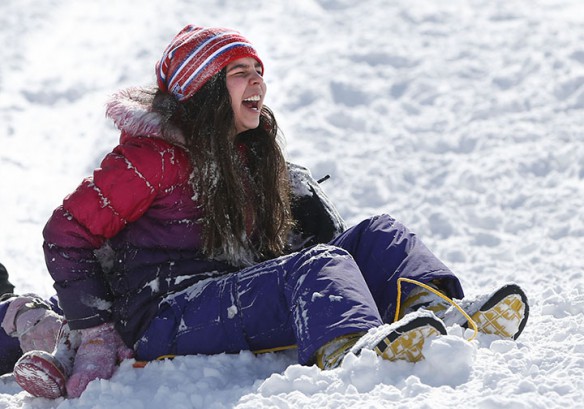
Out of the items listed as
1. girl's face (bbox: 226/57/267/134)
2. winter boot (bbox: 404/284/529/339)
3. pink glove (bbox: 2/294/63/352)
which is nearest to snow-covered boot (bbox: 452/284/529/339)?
winter boot (bbox: 404/284/529/339)

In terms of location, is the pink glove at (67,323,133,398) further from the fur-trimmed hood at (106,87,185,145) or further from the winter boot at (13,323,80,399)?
the fur-trimmed hood at (106,87,185,145)

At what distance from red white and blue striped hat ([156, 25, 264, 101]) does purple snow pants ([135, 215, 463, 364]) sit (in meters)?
0.64

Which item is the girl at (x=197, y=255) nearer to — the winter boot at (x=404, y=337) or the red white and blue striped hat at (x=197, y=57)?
the red white and blue striped hat at (x=197, y=57)

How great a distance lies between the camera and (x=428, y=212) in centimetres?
612

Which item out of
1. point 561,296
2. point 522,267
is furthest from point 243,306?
point 522,267

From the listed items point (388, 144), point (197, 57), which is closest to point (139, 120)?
point (197, 57)

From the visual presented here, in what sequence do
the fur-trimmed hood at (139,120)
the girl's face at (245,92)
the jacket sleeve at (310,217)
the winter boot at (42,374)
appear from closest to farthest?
the winter boot at (42,374) < the fur-trimmed hood at (139,120) < the girl's face at (245,92) < the jacket sleeve at (310,217)

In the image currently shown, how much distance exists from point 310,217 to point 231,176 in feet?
1.57

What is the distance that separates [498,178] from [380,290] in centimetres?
394

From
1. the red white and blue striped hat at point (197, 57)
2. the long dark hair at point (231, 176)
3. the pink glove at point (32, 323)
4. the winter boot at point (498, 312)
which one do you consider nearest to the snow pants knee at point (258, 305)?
the long dark hair at point (231, 176)

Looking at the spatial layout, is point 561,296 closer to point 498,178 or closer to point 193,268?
point 193,268

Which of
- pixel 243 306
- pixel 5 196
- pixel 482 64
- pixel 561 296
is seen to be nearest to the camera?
pixel 243 306

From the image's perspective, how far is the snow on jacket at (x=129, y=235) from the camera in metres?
2.67

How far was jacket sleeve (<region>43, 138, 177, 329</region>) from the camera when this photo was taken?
2.66 meters
